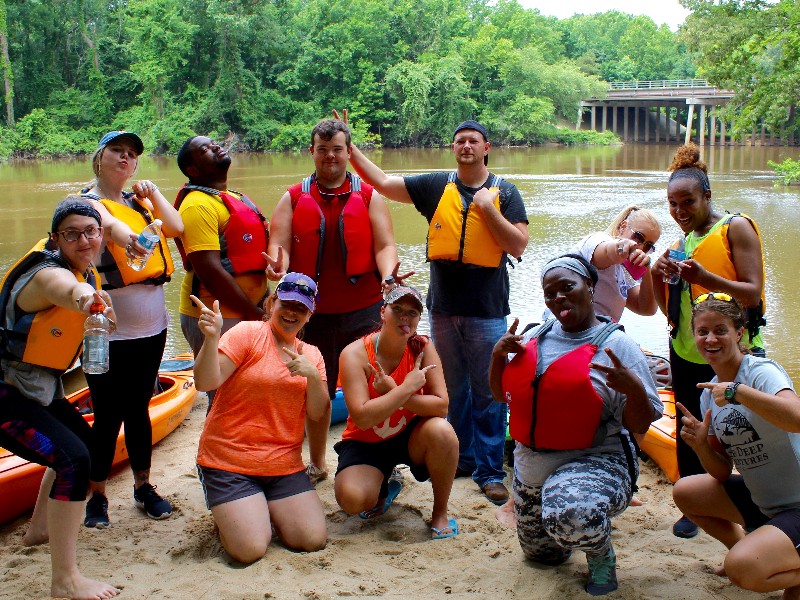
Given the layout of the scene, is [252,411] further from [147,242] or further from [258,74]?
[258,74]

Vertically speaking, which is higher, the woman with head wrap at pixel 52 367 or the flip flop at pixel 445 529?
the woman with head wrap at pixel 52 367

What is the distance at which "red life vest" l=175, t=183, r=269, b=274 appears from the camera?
14.2ft

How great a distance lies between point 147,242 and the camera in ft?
11.6

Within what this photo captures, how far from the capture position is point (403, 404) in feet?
12.0

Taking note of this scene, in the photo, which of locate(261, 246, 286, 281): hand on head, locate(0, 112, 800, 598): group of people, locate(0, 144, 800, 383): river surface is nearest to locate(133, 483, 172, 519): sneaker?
locate(0, 112, 800, 598): group of people

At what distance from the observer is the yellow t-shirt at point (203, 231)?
421 cm

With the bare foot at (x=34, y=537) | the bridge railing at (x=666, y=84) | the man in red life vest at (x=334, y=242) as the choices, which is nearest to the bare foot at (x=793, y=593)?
the man in red life vest at (x=334, y=242)

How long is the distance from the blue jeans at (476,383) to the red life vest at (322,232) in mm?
521

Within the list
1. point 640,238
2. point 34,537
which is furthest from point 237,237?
point 640,238

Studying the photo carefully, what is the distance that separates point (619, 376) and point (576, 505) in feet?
1.68

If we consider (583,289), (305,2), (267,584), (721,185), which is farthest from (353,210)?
(305,2)

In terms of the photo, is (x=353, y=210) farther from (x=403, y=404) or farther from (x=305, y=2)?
(x=305, y=2)

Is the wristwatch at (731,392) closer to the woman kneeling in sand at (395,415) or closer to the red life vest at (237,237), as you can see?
the woman kneeling in sand at (395,415)

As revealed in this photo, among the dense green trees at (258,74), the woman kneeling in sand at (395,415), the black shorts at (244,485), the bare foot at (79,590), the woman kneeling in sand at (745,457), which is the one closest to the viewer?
the woman kneeling in sand at (745,457)
